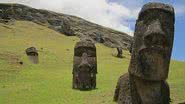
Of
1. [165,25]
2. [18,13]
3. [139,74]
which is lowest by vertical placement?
[139,74]

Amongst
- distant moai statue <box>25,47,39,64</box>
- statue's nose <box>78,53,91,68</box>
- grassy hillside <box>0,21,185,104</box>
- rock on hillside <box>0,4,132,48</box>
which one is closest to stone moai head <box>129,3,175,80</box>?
grassy hillside <box>0,21,185,104</box>

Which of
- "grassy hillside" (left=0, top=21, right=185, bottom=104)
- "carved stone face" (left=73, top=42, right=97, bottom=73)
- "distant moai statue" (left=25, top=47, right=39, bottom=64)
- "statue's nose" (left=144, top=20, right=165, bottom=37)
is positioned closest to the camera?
"statue's nose" (left=144, top=20, right=165, bottom=37)

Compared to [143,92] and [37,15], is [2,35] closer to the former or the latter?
[37,15]

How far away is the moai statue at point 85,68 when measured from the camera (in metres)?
30.5

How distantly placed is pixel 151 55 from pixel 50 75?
2969cm

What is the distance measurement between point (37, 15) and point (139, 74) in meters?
99.4

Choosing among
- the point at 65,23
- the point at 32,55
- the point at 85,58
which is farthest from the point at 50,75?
the point at 65,23

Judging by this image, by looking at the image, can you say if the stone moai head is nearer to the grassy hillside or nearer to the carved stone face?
the grassy hillside

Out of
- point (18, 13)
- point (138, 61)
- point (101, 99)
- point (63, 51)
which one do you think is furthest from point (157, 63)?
point (18, 13)

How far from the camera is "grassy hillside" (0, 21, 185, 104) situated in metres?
26.3

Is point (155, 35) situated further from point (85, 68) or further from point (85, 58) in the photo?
point (85, 58)

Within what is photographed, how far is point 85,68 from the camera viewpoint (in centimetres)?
3042

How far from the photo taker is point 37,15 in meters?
111

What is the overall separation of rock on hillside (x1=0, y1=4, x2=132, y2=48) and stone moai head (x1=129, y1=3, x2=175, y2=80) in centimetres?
7942
